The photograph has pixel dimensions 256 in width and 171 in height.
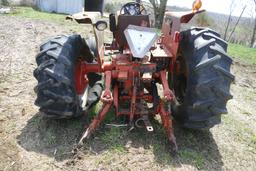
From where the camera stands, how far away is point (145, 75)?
4199 mm

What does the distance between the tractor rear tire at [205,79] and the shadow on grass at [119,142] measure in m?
0.28

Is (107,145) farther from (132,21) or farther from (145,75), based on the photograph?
(132,21)

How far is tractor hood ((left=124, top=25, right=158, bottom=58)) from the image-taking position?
3.57 m

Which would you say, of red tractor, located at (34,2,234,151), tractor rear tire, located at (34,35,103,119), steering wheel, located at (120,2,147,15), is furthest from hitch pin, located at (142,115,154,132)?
steering wheel, located at (120,2,147,15)

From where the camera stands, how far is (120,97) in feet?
13.6

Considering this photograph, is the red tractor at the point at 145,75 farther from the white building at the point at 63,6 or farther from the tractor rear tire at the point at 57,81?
the white building at the point at 63,6

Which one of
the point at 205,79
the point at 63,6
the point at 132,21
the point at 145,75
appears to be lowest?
the point at 145,75

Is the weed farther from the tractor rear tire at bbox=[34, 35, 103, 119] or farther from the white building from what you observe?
the white building

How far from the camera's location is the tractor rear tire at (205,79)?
140 inches

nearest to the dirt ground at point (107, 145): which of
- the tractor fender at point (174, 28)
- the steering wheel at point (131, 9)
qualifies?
the tractor fender at point (174, 28)

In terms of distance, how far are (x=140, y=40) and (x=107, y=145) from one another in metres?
1.16

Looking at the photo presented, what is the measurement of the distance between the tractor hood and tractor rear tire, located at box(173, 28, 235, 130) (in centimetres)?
48

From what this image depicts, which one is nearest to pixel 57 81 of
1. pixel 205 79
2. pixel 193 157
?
pixel 205 79

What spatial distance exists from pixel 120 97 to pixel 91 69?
50 cm
